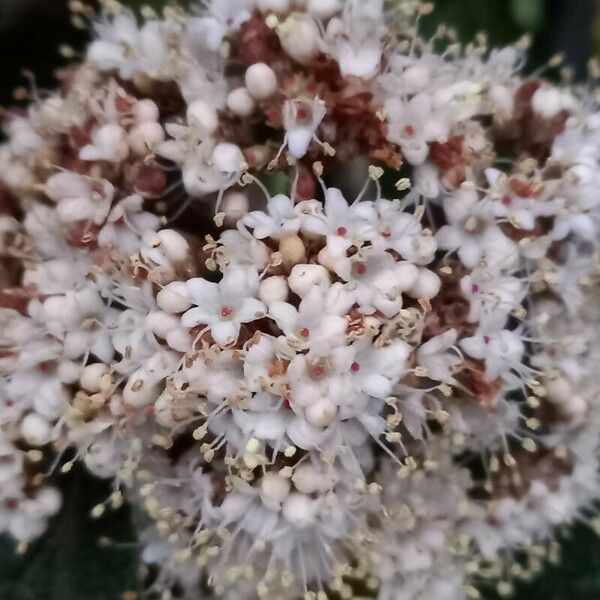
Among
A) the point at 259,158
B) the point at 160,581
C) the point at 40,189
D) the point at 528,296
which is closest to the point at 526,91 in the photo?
the point at 528,296

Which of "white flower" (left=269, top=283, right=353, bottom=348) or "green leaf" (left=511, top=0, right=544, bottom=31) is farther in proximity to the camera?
"green leaf" (left=511, top=0, right=544, bottom=31)

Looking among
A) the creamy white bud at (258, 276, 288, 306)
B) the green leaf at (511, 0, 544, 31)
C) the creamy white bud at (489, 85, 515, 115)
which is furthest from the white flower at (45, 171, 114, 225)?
the green leaf at (511, 0, 544, 31)

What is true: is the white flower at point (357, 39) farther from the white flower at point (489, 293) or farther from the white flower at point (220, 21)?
the white flower at point (489, 293)

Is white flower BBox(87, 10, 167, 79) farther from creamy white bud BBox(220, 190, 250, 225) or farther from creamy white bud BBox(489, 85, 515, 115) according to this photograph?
creamy white bud BBox(489, 85, 515, 115)

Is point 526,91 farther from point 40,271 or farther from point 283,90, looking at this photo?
point 40,271

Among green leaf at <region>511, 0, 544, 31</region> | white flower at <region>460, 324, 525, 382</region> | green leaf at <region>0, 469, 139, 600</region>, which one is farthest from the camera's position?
green leaf at <region>511, 0, 544, 31</region>

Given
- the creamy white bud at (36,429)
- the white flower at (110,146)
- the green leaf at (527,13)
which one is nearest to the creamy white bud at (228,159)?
the white flower at (110,146)
